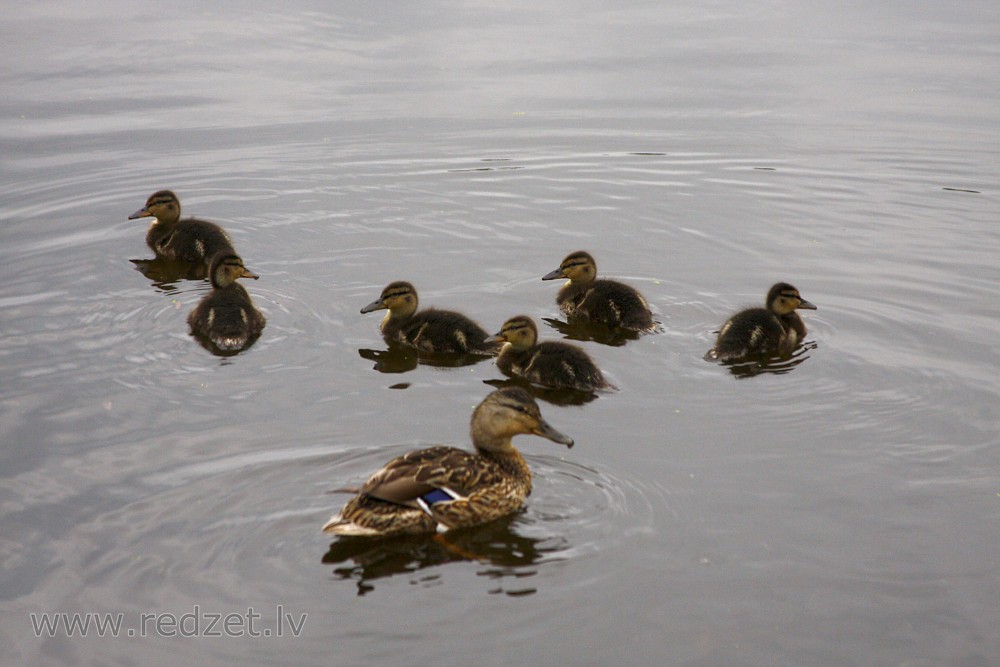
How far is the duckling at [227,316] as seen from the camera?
6508 mm

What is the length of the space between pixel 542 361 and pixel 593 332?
0.86 meters

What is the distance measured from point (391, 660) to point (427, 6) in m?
13.5

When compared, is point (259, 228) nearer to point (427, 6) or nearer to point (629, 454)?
point (629, 454)

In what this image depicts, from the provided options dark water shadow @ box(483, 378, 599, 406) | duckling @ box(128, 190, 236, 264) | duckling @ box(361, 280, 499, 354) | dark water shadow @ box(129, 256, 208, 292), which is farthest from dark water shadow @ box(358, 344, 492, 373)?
dark water shadow @ box(129, 256, 208, 292)

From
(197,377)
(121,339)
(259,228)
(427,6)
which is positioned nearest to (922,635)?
(197,377)

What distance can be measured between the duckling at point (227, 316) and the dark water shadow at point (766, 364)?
8.31ft

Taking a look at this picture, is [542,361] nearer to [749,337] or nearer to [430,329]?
[430,329]

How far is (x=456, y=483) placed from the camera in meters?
4.57

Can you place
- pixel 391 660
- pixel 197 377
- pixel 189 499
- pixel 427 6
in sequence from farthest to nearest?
1. pixel 427 6
2. pixel 197 377
3. pixel 189 499
4. pixel 391 660

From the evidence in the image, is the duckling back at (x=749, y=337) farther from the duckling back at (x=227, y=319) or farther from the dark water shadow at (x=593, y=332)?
the duckling back at (x=227, y=319)

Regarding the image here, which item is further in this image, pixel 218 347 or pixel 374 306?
pixel 374 306

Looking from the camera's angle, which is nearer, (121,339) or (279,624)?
(279,624)

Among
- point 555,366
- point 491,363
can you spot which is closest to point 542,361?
point 555,366

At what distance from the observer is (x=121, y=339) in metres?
6.46
